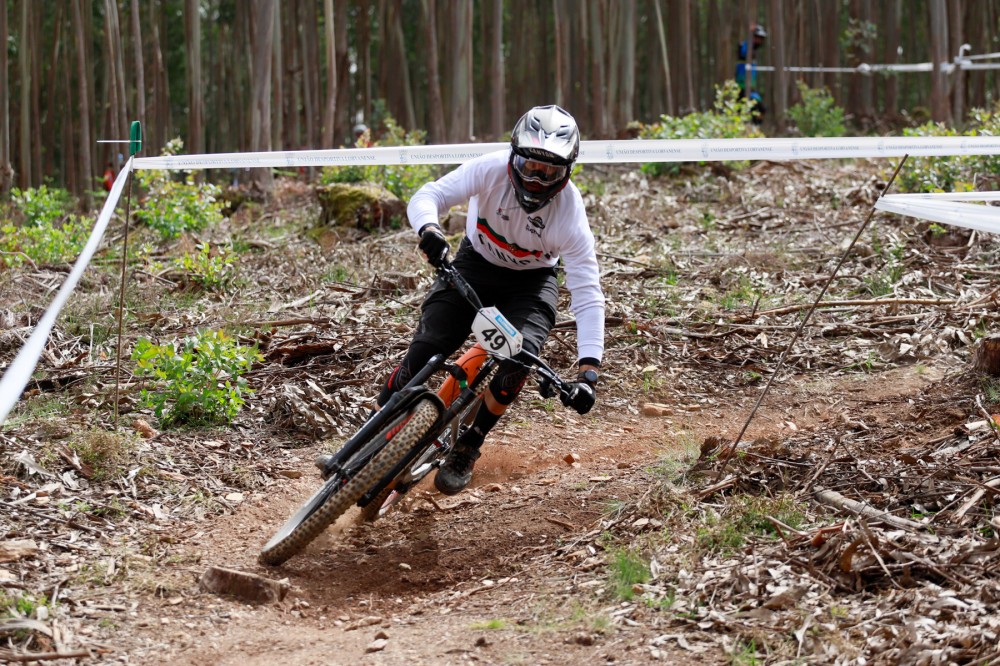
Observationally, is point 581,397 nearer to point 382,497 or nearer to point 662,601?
point 662,601

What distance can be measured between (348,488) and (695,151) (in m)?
4.84

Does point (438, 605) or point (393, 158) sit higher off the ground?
point (393, 158)

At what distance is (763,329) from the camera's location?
8703 mm

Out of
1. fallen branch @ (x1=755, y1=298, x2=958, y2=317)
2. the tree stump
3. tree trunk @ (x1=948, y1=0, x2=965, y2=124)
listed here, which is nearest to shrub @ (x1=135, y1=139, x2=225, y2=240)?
fallen branch @ (x1=755, y1=298, x2=958, y2=317)

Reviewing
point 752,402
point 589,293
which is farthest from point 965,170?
point 589,293

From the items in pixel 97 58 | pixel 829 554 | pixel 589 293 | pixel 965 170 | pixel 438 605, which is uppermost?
pixel 97 58

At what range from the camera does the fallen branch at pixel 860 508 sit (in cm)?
441

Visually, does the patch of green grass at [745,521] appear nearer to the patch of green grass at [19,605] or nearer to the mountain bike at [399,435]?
the mountain bike at [399,435]

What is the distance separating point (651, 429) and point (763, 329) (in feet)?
6.00

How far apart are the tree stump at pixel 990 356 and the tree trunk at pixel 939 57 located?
11315 millimetres

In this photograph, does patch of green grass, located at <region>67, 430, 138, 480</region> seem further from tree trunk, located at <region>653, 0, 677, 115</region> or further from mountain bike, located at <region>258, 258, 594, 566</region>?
tree trunk, located at <region>653, 0, 677, 115</region>

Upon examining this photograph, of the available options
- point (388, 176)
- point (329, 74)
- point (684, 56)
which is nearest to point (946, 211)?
point (388, 176)

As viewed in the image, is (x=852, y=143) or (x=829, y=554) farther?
(x=852, y=143)

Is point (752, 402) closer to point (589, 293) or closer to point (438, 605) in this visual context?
point (589, 293)
